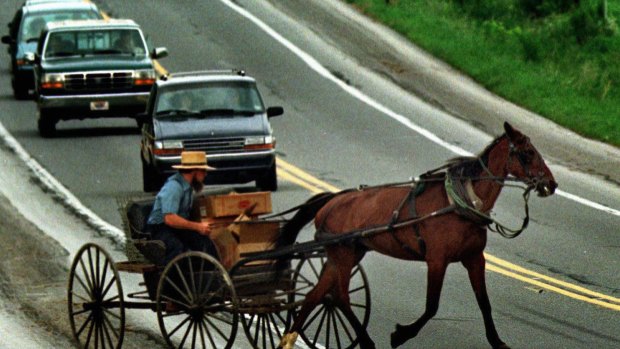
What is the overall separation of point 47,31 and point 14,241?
11.9 metres

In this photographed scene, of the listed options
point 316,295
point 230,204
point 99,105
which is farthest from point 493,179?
point 99,105

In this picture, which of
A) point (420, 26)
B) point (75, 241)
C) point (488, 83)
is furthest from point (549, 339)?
point (420, 26)

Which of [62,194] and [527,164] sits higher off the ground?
[527,164]

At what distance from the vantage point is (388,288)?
18.0 m

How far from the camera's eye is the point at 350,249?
575 inches

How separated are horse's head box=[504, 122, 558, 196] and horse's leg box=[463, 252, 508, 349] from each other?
793 millimetres

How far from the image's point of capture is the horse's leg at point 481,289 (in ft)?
46.7

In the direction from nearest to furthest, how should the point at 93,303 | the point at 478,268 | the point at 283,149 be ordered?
the point at 478,268
the point at 93,303
the point at 283,149

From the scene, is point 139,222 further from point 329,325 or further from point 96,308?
point 329,325

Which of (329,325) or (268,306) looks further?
(329,325)

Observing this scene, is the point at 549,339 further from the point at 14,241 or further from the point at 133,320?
the point at 14,241

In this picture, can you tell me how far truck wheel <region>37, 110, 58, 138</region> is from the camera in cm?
3100

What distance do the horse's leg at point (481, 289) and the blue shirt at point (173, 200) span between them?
2.51 metres

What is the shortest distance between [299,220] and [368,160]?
12357mm
